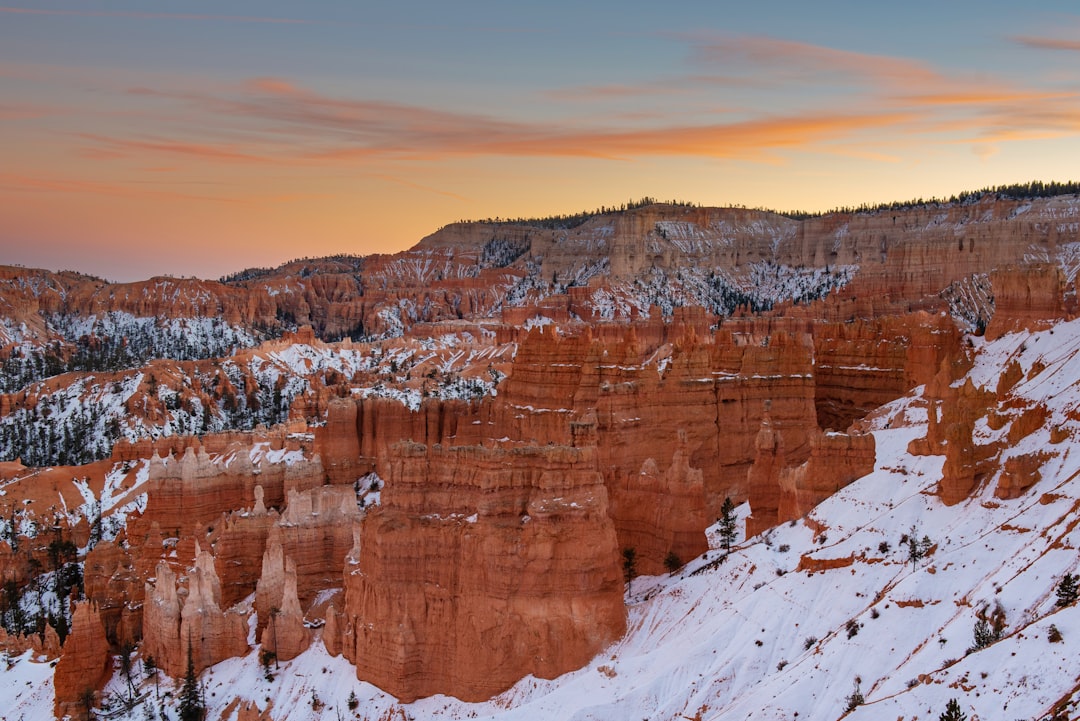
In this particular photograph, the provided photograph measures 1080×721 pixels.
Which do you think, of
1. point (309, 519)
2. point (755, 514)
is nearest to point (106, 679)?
point (309, 519)

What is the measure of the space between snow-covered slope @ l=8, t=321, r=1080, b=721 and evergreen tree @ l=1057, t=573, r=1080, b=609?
0.26m

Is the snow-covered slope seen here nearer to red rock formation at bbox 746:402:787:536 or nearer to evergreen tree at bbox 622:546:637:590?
evergreen tree at bbox 622:546:637:590

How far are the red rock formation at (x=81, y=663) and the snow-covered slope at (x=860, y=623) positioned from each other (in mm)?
5527

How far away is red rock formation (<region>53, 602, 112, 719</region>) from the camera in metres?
46.9

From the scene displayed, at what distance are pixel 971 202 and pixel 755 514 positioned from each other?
544ft

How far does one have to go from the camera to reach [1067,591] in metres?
24.8

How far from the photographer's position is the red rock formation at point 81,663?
4688 cm

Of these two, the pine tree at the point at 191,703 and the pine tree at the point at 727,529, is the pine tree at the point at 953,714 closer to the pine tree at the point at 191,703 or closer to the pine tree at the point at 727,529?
the pine tree at the point at 727,529

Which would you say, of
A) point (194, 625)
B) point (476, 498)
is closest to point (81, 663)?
point (194, 625)

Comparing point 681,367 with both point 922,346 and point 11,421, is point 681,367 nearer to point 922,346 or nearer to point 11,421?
point 922,346

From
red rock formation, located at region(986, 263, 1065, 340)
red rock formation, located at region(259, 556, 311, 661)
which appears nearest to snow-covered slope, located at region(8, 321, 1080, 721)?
red rock formation, located at region(259, 556, 311, 661)

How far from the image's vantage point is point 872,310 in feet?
378

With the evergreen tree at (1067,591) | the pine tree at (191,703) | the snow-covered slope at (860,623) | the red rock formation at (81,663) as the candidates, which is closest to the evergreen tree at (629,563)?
the snow-covered slope at (860,623)

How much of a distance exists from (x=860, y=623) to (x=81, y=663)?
112ft
